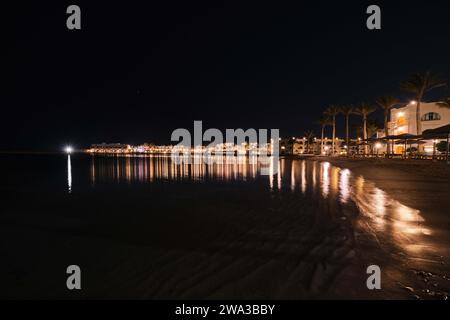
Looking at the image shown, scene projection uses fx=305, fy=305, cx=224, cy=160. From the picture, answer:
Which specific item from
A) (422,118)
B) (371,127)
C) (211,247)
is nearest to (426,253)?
(211,247)

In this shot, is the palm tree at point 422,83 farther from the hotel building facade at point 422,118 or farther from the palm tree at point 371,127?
the palm tree at point 371,127

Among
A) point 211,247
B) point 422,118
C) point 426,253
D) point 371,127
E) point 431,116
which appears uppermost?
point 371,127

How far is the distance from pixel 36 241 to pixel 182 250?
163 inches

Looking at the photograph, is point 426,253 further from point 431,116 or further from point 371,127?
point 371,127

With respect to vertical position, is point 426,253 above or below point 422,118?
below

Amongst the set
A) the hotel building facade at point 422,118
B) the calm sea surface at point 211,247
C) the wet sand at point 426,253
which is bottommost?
the calm sea surface at point 211,247

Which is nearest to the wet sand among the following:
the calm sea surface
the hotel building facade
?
the calm sea surface

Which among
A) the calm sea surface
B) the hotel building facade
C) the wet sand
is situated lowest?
the calm sea surface

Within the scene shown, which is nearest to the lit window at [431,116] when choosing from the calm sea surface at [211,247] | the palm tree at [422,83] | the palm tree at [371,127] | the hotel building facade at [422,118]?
the hotel building facade at [422,118]

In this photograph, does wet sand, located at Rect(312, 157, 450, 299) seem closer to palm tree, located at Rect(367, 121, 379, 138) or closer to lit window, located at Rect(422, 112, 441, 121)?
lit window, located at Rect(422, 112, 441, 121)

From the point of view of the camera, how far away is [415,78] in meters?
40.2
